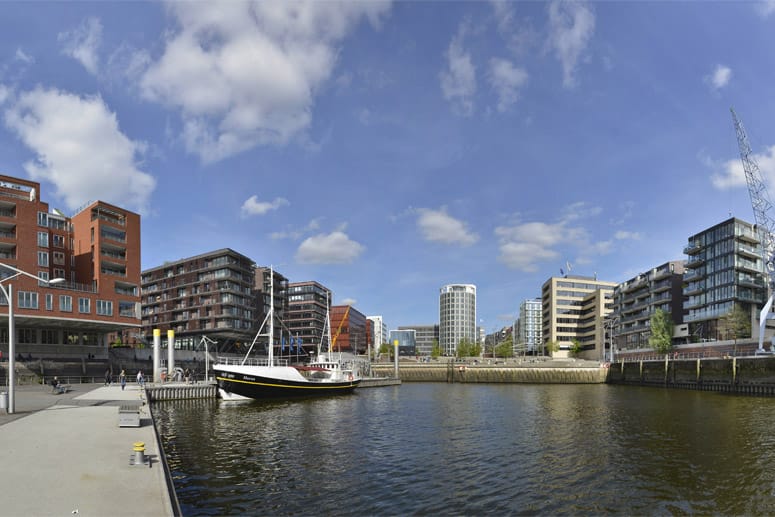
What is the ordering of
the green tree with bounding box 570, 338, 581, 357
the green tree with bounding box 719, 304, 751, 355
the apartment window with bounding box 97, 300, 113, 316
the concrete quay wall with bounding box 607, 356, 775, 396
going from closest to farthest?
1. the concrete quay wall with bounding box 607, 356, 775, 396
2. the apartment window with bounding box 97, 300, 113, 316
3. the green tree with bounding box 719, 304, 751, 355
4. the green tree with bounding box 570, 338, 581, 357

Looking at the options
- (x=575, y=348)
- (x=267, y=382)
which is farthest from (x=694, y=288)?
(x=267, y=382)

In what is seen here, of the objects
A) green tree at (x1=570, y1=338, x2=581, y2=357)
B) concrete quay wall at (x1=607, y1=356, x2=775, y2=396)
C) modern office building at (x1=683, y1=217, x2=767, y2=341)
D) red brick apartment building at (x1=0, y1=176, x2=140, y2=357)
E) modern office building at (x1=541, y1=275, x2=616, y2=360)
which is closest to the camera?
concrete quay wall at (x1=607, y1=356, x2=775, y2=396)

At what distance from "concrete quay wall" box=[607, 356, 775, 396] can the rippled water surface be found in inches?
1122

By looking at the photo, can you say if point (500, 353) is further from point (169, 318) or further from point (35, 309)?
point (35, 309)

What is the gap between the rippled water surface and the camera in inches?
789

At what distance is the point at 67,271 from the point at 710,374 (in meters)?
110

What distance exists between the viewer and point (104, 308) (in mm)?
82562

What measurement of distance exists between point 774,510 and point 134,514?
2228 centimetres

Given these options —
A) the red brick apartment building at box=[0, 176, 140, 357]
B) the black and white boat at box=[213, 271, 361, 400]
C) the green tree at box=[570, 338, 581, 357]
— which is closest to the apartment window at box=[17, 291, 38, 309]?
the red brick apartment building at box=[0, 176, 140, 357]

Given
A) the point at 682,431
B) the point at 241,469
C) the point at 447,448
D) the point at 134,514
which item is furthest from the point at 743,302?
the point at 134,514

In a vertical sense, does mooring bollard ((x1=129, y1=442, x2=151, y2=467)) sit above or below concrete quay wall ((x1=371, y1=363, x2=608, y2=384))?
above

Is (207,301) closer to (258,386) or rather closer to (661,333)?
(258,386)

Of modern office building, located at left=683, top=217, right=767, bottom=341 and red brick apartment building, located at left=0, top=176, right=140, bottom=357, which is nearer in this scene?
red brick apartment building, located at left=0, top=176, right=140, bottom=357

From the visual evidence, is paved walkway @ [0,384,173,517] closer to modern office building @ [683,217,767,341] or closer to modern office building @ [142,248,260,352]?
modern office building @ [142,248,260,352]
